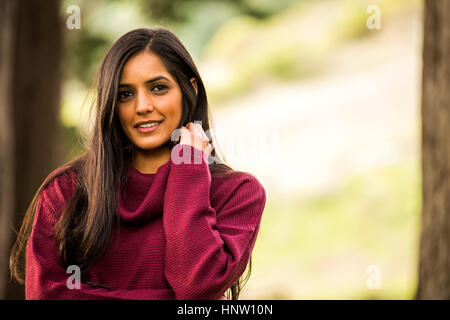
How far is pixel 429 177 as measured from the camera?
4.33m

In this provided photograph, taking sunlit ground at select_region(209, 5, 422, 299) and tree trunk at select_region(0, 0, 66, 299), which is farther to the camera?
sunlit ground at select_region(209, 5, 422, 299)

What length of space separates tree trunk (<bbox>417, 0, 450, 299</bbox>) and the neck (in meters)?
2.24

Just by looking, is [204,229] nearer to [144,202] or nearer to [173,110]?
[144,202]

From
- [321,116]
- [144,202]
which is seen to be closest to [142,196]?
[144,202]

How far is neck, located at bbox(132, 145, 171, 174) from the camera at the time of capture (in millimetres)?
2658

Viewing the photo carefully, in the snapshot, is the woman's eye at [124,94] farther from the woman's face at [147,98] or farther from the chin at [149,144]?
the chin at [149,144]

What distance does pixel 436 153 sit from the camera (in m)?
4.28

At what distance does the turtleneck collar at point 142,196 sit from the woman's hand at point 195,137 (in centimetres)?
13

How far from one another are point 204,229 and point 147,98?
546 mm

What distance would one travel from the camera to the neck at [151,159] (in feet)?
8.72
